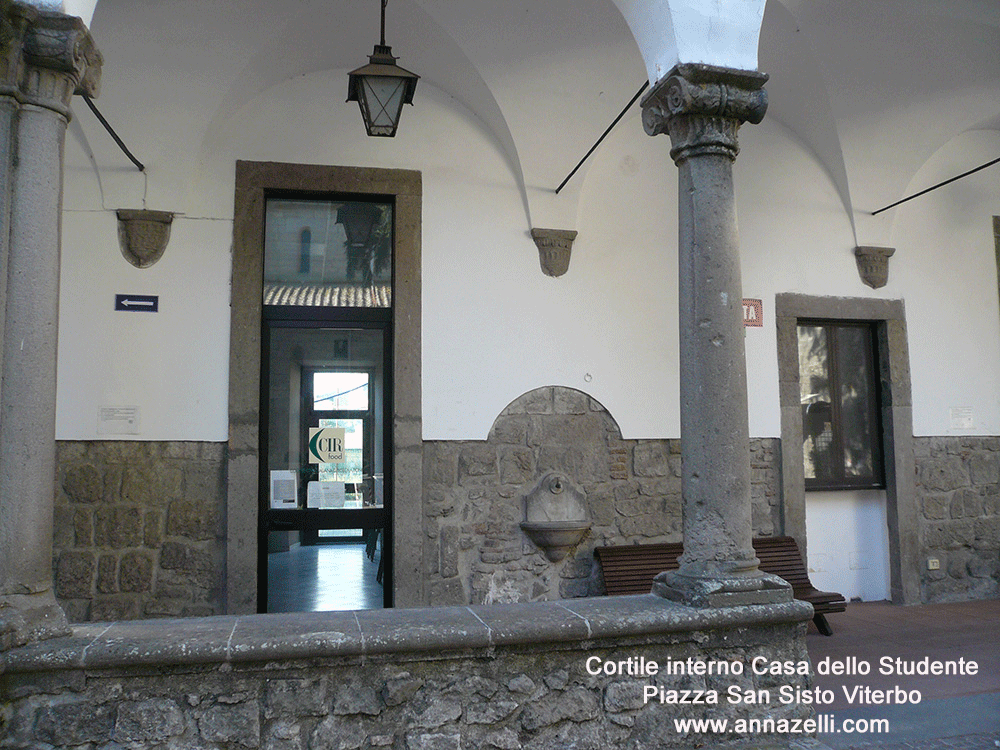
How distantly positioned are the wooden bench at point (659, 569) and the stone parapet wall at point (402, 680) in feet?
6.44

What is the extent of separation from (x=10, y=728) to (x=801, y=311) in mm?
5701

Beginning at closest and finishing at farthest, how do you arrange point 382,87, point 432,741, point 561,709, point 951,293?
point 432,741, point 561,709, point 382,87, point 951,293

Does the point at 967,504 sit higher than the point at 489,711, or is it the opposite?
the point at 967,504

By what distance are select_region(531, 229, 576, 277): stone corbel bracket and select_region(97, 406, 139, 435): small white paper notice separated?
2.91 meters

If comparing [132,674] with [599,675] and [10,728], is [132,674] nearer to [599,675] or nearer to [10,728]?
[10,728]

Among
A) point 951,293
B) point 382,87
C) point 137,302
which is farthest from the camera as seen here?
point 951,293

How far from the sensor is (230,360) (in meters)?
5.22

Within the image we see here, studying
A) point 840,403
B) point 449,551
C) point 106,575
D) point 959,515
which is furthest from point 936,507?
point 106,575

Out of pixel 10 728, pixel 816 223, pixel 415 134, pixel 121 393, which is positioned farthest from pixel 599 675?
pixel 816 223

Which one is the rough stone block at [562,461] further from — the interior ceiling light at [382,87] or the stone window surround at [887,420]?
the interior ceiling light at [382,87]

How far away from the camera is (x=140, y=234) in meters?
5.18

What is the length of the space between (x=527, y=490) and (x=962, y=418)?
382cm

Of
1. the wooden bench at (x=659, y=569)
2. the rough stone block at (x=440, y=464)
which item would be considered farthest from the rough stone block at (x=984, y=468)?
the rough stone block at (x=440, y=464)

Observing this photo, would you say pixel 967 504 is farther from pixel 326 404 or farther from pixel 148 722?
pixel 148 722
